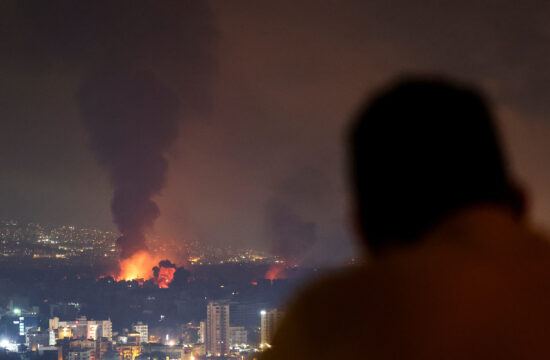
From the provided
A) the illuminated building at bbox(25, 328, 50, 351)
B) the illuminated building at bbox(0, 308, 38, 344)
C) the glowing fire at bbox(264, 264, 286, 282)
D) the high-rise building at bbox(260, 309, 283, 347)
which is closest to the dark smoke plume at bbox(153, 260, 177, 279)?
the glowing fire at bbox(264, 264, 286, 282)

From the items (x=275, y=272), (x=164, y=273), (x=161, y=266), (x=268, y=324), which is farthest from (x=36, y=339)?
(x=275, y=272)

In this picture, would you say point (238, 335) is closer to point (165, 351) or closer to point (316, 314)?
point (165, 351)

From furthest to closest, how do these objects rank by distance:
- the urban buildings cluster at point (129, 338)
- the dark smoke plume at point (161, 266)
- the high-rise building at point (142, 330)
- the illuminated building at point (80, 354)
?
the dark smoke plume at point (161, 266), the high-rise building at point (142, 330), the urban buildings cluster at point (129, 338), the illuminated building at point (80, 354)

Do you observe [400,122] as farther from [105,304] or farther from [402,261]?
[105,304]

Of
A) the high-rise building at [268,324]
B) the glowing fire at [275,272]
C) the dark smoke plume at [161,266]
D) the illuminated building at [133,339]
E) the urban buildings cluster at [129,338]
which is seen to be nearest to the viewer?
the high-rise building at [268,324]

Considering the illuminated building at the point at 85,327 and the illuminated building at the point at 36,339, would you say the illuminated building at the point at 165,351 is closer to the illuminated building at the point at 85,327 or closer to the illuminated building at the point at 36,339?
the illuminated building at the point at 36,339

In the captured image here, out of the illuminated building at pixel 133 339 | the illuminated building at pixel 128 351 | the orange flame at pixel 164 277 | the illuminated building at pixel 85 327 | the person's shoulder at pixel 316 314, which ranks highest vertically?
the orange flame at pixel 164 277

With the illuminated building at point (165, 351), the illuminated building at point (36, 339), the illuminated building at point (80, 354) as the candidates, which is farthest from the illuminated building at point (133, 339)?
the illuminated building at point (36, 339)

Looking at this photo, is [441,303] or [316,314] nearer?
[441,303]
